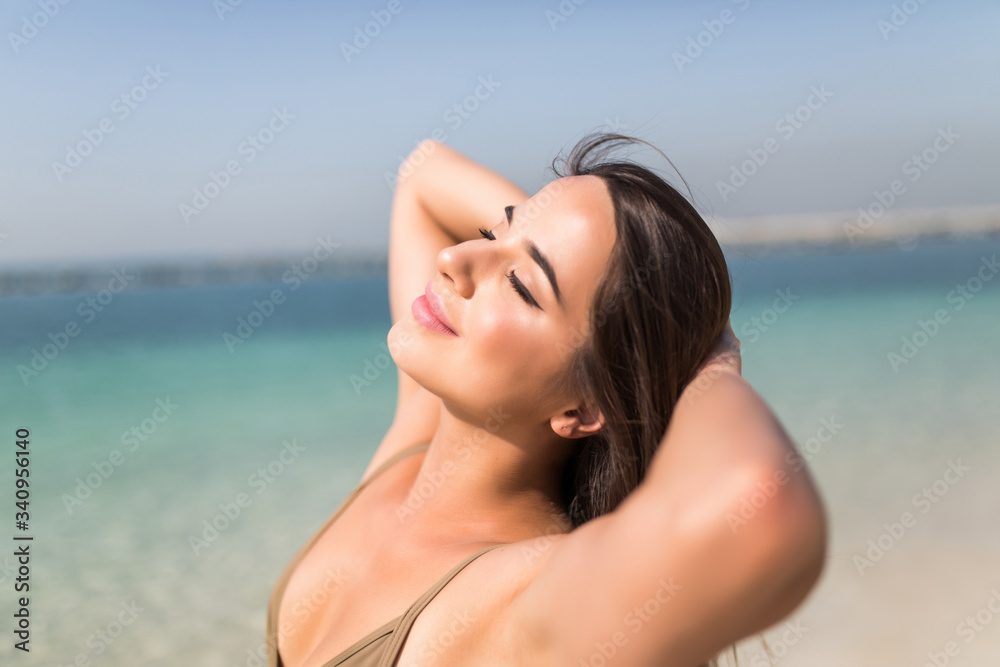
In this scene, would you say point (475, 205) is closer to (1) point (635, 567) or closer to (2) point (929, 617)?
(1) point (635, 567)

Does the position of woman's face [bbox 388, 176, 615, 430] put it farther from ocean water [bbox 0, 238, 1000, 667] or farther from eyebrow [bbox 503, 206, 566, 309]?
ocean water [bbox 0, 238, 1000, 667]

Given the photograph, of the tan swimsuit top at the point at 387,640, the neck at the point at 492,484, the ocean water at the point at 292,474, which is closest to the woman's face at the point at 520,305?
the neck at the point at 492,484

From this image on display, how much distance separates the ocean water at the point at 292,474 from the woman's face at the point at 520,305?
0.50 meters

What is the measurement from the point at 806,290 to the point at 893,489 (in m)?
20.5

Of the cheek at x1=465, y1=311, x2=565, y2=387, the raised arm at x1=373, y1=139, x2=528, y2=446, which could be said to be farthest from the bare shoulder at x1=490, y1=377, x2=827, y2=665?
the raised arm at x1=373, y1=139, x2=528, y2=446

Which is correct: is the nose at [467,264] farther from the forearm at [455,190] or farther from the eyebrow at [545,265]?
the forearm at [455,190]

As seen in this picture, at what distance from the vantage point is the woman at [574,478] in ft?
3.75

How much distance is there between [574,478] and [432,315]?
2.15ft

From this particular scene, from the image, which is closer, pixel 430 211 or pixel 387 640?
pixel 387 640

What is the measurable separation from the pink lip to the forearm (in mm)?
851

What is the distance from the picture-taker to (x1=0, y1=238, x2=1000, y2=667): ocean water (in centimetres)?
468

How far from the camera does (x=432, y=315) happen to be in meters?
1.90

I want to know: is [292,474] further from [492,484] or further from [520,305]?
[520,305]

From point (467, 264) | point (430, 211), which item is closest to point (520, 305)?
point (467, 264)
